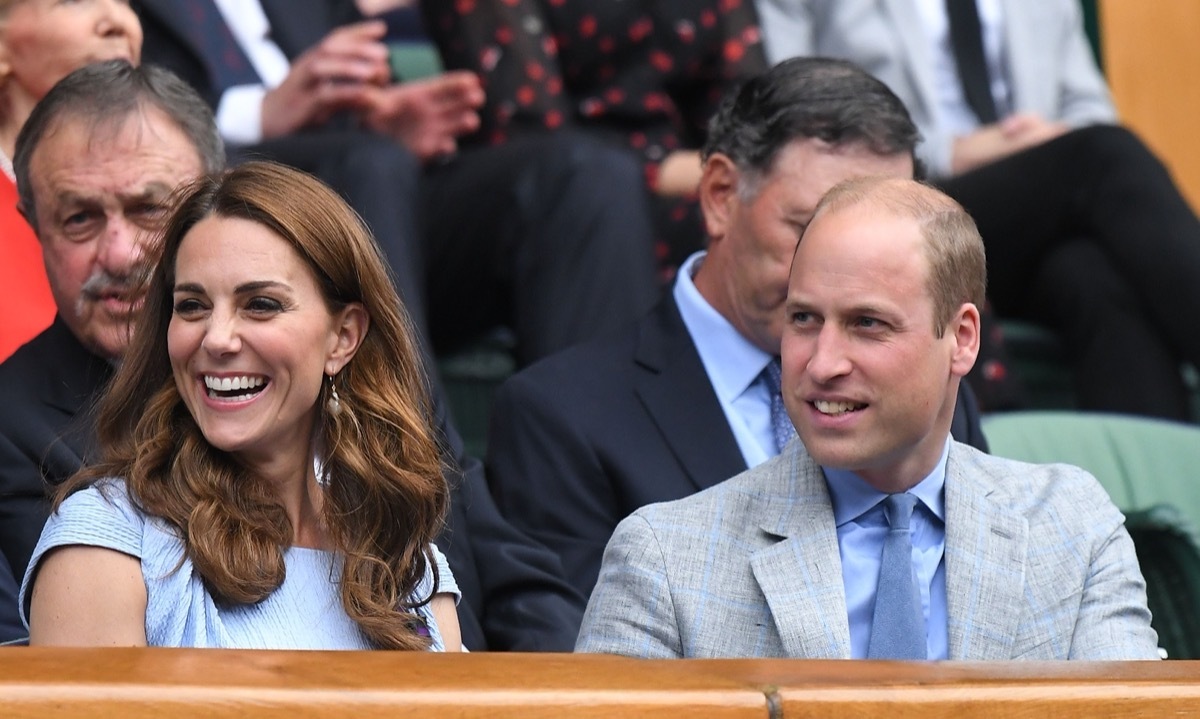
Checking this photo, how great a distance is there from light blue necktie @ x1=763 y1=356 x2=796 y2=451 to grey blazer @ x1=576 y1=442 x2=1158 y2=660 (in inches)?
22.8

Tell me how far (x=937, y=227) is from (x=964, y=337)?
108mm

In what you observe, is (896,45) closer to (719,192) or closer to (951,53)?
(951,53)

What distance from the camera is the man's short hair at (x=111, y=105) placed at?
2090mm

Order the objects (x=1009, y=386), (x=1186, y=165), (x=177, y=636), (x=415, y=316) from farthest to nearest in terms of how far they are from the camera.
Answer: (x=1186, y=165) < (x=1009, y=386) < (x=415, y=316) < (x=177, y=636)

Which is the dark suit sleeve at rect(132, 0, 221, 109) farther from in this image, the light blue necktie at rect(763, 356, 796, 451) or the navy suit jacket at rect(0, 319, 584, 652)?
the light blue necktie at rect(763, 356, 796, 451)

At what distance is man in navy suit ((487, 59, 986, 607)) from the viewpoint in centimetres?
219

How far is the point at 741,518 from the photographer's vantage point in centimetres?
167

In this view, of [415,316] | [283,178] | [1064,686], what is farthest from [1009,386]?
[1064,686]

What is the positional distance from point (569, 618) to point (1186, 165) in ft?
8.18

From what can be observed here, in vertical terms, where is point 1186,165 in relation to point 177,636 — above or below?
below

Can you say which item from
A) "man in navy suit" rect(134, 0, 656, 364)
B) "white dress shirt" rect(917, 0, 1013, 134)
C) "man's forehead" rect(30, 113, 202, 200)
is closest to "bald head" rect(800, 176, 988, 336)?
"man's forehead" rect(30, 113, 202, 200)

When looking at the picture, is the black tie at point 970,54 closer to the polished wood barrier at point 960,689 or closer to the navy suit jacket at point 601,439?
the navy suit jacket at point 601,439

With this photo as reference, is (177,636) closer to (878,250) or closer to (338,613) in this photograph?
(338,613)

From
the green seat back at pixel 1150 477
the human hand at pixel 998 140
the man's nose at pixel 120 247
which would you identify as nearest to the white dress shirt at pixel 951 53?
the human hand at pixel 998 140
